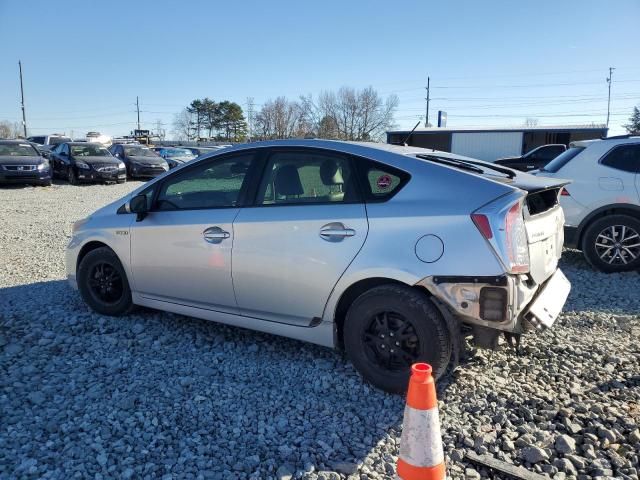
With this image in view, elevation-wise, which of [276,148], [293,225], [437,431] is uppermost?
[276,148]

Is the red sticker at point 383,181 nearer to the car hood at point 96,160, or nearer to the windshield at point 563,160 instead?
the windshield at point 563,160

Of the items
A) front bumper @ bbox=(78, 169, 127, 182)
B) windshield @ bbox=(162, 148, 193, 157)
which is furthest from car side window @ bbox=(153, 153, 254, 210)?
windshield @ bbox=(162, 148, 193, 157)

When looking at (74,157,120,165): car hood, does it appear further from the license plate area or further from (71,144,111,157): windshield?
the license plate area

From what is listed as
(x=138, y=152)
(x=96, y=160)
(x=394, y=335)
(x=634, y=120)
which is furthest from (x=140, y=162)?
(x=634, y=120)

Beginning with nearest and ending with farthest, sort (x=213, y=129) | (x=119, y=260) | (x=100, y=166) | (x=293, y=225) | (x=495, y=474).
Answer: (x=495, y=474), (x=293, y=225), (x=119, y=260), (x=100, y=166), (x=213, y=129)

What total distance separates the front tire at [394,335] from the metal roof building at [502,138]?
3696cm

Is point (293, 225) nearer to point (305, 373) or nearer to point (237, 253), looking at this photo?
point (237, 253)

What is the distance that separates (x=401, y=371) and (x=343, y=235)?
3.17 feet

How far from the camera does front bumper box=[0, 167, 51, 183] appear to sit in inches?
666

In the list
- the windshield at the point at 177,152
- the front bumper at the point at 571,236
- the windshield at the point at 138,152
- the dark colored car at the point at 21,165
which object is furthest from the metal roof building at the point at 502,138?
the front bumper at the point at 571,236

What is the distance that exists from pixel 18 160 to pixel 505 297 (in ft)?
60.5

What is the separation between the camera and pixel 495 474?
2.63 metres

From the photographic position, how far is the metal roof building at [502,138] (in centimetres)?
3869

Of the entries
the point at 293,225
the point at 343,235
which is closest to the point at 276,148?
the point at 293,225
